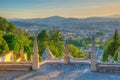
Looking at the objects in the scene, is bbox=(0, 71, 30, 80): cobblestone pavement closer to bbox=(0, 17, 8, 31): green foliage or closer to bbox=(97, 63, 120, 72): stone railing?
bbox=(97, 63, 120, 72): stone railing

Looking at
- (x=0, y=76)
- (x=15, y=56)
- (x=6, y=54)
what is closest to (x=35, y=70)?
(x=0, y=76)

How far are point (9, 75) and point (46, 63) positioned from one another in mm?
3927

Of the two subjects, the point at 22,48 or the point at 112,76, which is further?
the point at 22,48

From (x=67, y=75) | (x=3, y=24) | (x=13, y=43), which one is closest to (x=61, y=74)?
(x=67, y=75)

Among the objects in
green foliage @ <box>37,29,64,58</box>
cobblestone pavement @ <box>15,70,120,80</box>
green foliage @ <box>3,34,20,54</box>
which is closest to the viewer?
cobblestone pavement @ <box>15,70,120,80</box>

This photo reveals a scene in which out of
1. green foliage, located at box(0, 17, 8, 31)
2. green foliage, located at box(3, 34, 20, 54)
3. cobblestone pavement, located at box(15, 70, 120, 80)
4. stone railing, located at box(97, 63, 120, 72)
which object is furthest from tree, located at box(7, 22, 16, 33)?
stone railing, located at box(97, 63, 120, 72)

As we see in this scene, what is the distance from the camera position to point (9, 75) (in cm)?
1742

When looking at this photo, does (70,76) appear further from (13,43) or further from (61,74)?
(13,43)

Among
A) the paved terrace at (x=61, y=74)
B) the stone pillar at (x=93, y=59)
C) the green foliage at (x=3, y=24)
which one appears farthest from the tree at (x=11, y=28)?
the stone pillar at (x=93, y=59)

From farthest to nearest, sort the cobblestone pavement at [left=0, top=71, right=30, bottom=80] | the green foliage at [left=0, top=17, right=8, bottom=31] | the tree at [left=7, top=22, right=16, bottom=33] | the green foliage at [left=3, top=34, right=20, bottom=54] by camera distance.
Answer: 1. the tree at [left=7, top=22, right=16, bottom=33]
2. the green foliage at [left=0, top=17, right=8, bottom=31]
3. the green foliage at [left=3, top=34, right=20, bottom=54]
4. the cobblestone pavement at [left=0, top=71, right=30, bottom=80]

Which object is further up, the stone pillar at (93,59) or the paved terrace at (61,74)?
the stone pillar at (93,59)

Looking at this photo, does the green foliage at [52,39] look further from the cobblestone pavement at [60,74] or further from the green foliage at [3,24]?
the cobblestone pavement at [60,74]

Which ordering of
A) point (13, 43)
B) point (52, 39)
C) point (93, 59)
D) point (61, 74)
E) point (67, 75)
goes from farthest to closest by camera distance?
1. point (52, 39)
2. point (13, 43)
3. point (93, 59)
4. point (61, 74)
5. point (67, 75)

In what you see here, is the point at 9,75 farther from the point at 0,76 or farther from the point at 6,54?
the point at 6,54
